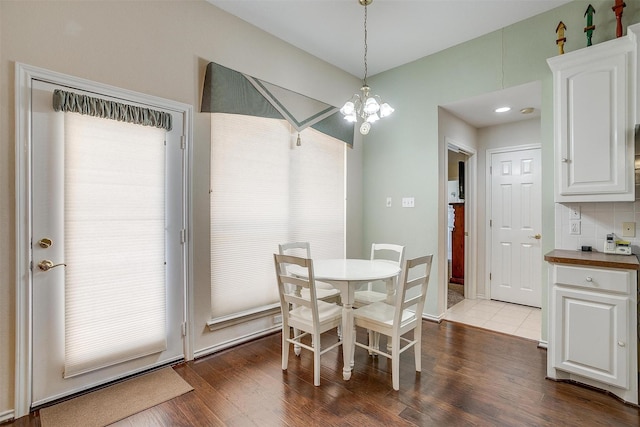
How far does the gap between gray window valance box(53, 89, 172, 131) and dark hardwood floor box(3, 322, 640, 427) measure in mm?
1842

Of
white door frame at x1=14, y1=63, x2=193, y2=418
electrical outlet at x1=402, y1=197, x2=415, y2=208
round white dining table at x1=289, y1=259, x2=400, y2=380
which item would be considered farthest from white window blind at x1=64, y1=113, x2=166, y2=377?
electrical outlet at x1=402, y1=197, x2=415, y2=208

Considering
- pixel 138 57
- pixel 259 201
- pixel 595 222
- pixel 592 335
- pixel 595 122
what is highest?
pixel 138 57

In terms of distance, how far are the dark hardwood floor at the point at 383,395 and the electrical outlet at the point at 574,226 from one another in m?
1.05

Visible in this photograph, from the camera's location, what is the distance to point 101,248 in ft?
6.97

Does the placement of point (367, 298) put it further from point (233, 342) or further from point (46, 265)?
point (46, 265)

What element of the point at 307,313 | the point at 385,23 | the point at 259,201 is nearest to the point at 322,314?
the point at 307,313

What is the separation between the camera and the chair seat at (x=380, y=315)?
221 centimetres

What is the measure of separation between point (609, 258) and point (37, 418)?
3.71 meters

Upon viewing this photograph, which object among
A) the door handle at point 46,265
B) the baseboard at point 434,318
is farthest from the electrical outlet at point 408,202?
the door handle at point 46,265

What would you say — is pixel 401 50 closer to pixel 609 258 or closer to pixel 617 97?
pixel 617 97

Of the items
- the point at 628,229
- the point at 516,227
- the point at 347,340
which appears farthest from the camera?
the point at 516,227

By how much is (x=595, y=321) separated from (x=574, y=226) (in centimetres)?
86

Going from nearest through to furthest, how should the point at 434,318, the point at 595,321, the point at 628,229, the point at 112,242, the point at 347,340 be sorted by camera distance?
the point at 595,321
the point at 112,242
the point at 347,340
the point at 628,229
the point at 434,318

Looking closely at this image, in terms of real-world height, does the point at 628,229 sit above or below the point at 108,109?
below
